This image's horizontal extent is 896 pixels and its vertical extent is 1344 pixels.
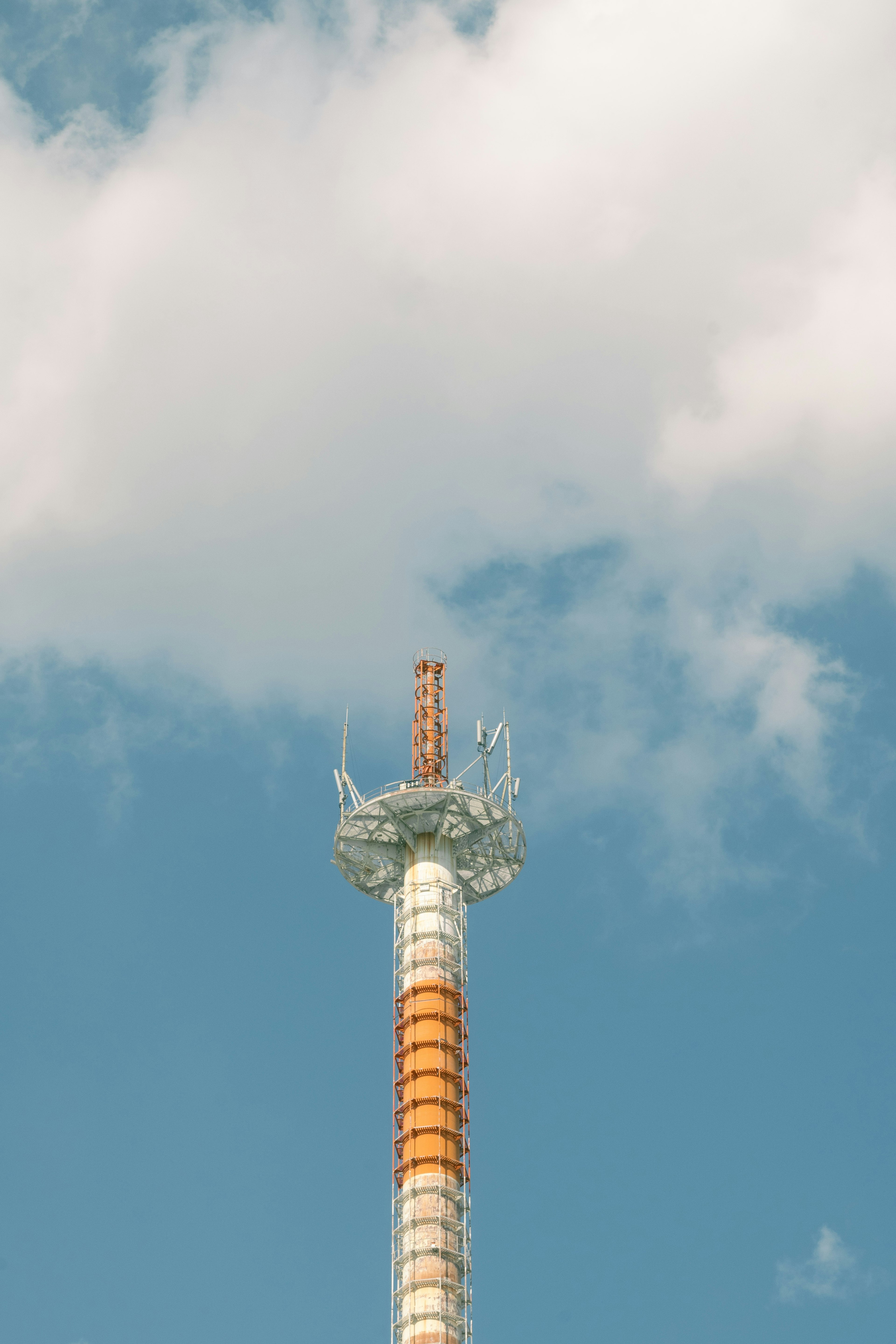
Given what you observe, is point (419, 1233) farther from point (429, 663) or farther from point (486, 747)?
point (429, 663)

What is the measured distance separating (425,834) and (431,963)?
9.28m

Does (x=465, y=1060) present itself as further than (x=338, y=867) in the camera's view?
No

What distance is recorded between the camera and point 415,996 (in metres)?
110

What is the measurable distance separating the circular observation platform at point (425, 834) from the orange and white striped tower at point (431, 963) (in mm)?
79

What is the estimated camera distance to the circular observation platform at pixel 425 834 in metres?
116

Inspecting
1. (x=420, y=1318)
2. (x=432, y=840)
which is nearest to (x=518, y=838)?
(x=432, y=840)

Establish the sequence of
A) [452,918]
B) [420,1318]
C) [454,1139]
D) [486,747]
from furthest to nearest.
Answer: [486,747]
[452,918]
[454,1139]
[420,1318]

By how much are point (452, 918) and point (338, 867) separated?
32.4 feet

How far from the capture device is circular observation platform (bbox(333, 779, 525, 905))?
116 m

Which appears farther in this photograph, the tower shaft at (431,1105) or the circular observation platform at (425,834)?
the circular observation platform at (425,834)

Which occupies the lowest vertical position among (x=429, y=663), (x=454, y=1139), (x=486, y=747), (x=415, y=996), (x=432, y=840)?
(x=454, y=1139)

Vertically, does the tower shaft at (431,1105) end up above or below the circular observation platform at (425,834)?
below

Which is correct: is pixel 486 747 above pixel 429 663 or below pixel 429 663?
below

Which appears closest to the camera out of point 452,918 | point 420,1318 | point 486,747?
point 420,1318
